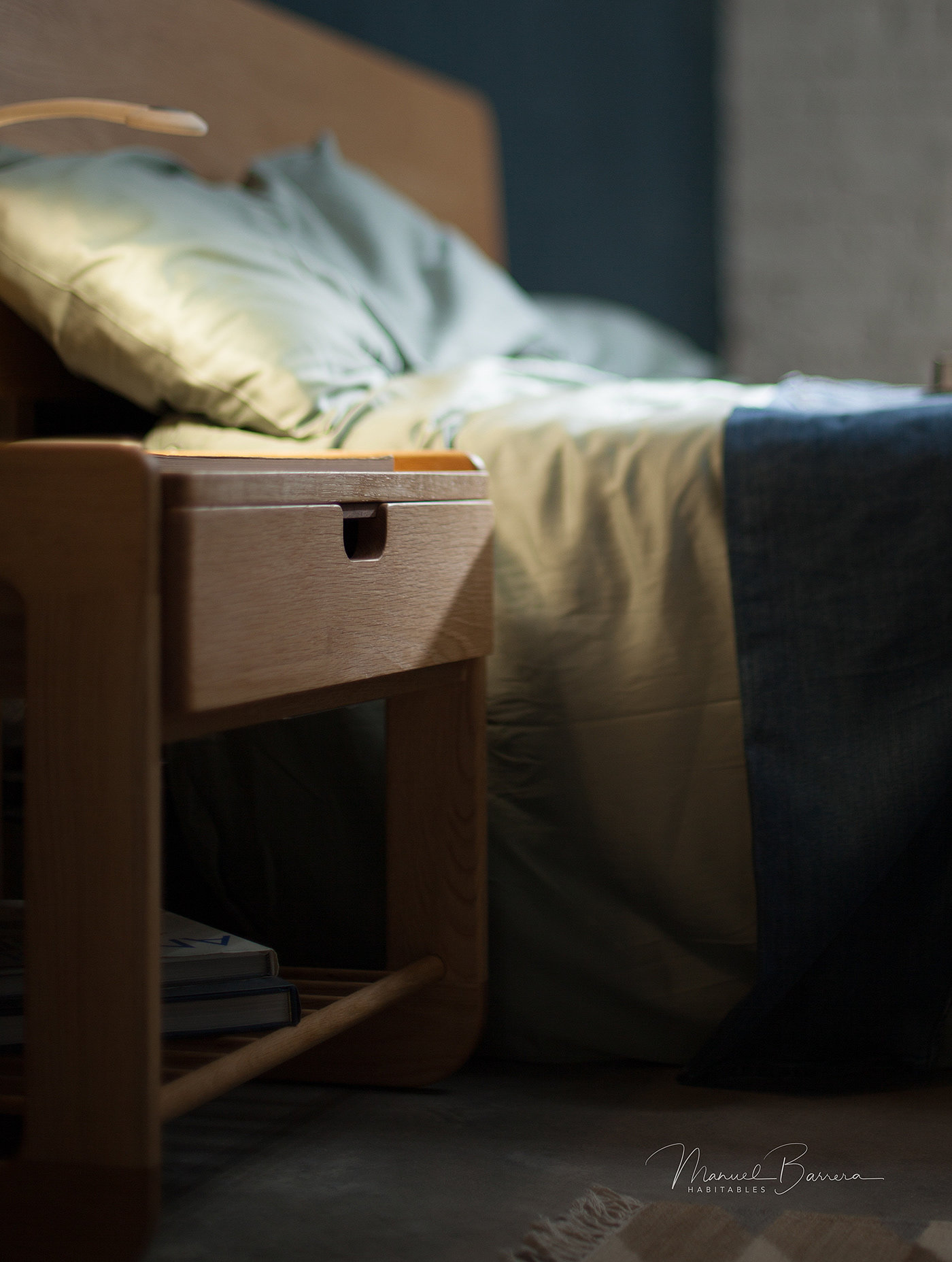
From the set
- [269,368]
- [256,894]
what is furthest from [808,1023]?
[269,368]

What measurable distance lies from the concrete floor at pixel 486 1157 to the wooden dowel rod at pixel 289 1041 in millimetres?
92

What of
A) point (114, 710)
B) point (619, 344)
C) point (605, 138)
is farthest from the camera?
point (605, 138)

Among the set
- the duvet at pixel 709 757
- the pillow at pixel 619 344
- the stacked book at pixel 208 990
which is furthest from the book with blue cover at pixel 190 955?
the pillow at pixel 619 344

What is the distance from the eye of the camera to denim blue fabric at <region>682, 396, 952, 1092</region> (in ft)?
3.57

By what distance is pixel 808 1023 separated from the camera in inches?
44.0

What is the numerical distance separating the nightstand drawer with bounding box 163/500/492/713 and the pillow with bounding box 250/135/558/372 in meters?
0.62

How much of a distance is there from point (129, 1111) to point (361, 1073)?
464 mm

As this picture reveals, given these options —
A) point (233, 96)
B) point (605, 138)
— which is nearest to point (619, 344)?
point (233, 96)

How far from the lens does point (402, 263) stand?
179 cm

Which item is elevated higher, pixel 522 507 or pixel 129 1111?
pixel 522 507

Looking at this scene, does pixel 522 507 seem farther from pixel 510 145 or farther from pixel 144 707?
pixel 510 145

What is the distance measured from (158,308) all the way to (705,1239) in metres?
0.95

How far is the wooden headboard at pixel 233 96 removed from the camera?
58.0 inches

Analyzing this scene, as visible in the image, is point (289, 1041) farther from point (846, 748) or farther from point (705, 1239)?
point (846, 748)
